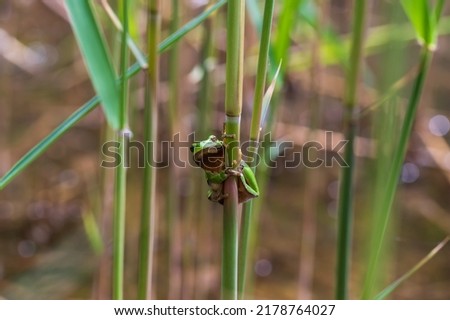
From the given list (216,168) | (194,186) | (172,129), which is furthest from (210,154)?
(194,186)

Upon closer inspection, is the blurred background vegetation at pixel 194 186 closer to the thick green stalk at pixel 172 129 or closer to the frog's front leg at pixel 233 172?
the thick green stalk at pixel 172 129

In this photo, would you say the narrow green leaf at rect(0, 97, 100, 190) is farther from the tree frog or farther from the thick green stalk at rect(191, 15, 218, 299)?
the thick green stalk at rect(191, 15, 218, 299)

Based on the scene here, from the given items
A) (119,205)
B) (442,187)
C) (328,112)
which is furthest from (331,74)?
(119,205)

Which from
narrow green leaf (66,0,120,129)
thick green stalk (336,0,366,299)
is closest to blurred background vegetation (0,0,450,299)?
thick green stalk (336,0,366,299)

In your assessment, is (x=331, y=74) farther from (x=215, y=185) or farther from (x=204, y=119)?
(x=215, y=185)

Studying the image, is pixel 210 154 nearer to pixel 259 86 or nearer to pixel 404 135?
pixel 259 86
